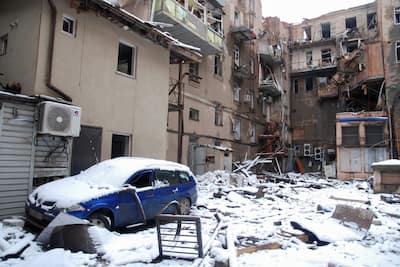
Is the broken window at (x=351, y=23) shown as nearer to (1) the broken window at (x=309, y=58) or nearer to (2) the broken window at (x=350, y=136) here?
(1) the broken window at (x=309, y=58)

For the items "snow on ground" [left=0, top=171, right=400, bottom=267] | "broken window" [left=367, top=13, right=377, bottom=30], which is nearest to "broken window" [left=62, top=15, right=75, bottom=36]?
"snow on ground" [left=0, top=171, right=400, bottom=267]

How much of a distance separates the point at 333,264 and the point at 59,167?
761cm

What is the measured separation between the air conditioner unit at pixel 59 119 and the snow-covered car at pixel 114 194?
4.94 feet

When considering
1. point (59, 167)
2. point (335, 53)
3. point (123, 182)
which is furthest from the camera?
point (335, 53)

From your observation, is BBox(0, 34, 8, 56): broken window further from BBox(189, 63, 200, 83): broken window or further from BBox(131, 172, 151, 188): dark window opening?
BBox(189, 63, 200, 83): broken window

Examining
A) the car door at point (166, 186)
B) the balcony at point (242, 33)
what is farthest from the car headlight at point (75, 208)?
the balcony at point (242, 33)

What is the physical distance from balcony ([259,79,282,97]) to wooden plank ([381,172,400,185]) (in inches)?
596

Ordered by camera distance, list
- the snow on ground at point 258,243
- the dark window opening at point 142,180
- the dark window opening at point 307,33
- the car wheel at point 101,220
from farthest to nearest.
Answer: the dark window opening at point 307,33 → the dark window opening at point 142,180 → the car wheel at point 101,220 → the snow on ground at point 258,243

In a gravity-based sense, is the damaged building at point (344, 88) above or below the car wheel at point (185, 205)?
above

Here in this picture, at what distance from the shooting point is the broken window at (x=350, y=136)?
990 inches

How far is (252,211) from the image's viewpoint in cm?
1057

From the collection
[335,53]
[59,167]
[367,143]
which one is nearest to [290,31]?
[335,53]

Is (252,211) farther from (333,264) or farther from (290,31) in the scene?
(290,31)

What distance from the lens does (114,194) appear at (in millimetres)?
6926
